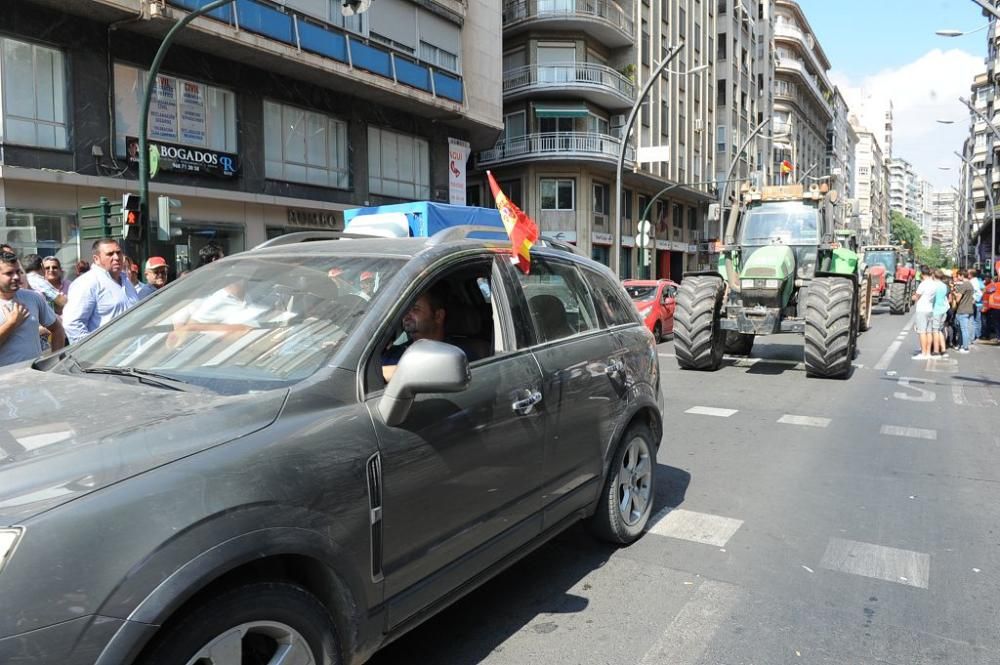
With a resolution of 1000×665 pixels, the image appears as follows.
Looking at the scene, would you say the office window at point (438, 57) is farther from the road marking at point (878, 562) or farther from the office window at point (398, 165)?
the road marking at point (878, 562)

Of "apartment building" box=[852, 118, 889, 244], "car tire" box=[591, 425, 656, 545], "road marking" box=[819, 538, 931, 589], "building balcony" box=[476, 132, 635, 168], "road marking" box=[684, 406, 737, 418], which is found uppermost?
"apartment building" box=[852, 118, 889, 244]

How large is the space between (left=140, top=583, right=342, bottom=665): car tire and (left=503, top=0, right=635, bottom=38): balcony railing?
3326 centimetres

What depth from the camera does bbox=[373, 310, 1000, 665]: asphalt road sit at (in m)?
3.22

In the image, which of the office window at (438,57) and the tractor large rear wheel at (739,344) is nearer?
the tractor large rear wheel at (739,344)

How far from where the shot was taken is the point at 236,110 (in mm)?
18594

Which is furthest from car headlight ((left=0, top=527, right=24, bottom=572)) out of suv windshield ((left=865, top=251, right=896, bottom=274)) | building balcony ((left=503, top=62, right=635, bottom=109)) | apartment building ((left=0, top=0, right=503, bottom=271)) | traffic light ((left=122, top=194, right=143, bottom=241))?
suv windshield ((left=865, top=251, right=896, bottom=274))

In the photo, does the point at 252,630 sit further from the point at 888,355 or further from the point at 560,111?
the point at 560,111

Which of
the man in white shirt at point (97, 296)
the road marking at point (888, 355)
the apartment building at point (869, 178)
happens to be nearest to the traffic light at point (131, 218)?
the man in white shirt at point (97, 296)

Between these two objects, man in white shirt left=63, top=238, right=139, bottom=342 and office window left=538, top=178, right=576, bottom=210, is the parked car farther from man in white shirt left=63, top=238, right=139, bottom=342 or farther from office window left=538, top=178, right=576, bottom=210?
office window left=538, top=178, right=576, bottom=210

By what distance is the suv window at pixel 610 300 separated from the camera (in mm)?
4371

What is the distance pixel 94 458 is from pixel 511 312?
6.29 ft

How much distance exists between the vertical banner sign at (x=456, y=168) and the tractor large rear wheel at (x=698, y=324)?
1549 cm

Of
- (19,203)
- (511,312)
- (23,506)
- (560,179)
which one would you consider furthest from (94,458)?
(560,179)

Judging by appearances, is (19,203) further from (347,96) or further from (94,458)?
(94,458)
